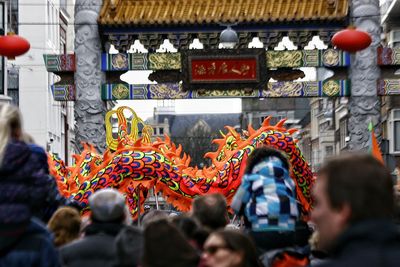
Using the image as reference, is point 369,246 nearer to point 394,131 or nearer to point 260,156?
point 260,156

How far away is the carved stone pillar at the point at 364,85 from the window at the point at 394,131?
1635 cm

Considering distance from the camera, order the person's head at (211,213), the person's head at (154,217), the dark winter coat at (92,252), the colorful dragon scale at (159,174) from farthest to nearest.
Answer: the colorful dragon scale at (159,174) → the person's head at (211,213) → the dark winter coat at (92,252) → the person's head at (154,217)

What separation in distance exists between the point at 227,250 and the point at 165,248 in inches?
12.0

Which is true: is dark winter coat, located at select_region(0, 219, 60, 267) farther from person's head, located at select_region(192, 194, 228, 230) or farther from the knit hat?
person's head, located at select_region(192, 194, 228, 230)

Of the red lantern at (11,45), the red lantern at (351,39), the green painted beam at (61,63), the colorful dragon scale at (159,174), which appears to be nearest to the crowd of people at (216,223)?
the colorful dragon scale at (159,174)

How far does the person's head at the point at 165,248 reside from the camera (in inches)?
Answer: 214

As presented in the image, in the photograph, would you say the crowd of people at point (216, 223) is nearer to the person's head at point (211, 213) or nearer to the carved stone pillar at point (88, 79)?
the person's head at point (211, 213)

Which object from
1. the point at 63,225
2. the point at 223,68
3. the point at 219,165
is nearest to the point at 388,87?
the point at 223,68

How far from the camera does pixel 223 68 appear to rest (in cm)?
2322

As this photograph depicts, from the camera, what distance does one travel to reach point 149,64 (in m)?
23.2

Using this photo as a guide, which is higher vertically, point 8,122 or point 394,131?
point 8,122

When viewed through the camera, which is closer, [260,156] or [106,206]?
[106,206]

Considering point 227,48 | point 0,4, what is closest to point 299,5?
point 227,48

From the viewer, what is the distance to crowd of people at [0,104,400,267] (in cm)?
351
